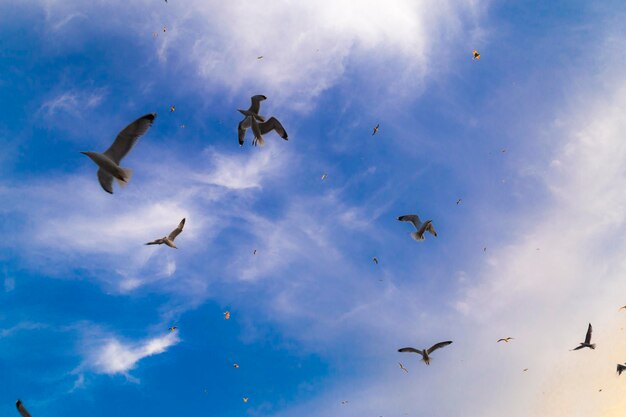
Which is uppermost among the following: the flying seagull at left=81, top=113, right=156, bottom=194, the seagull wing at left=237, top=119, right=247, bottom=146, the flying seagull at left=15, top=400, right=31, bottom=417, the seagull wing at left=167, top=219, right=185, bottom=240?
the seagull wing at left=237, top=119, right=247, bottom=146

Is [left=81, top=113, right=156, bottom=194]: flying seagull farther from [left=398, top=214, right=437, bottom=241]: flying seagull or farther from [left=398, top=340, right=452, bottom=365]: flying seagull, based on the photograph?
[left=398, top=340, right=452, bottom=365]: flying seagull

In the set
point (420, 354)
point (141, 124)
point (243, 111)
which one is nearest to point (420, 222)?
point (420, 354)

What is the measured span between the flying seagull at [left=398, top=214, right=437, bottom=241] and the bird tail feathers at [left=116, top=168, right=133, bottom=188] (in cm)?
1347

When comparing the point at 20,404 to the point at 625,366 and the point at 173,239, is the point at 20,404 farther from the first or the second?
the point at 625,366

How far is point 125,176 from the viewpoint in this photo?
59.3 ft

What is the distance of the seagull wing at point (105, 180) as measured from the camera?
59.6ft

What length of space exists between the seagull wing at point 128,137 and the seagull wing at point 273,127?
7339 millimetres

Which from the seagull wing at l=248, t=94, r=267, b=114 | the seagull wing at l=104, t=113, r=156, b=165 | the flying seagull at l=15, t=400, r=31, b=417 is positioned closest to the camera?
the flying seagull at l=15, t=400, r=31, b=417

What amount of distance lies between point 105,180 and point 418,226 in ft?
49.3

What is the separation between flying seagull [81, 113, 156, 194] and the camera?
16891 mm

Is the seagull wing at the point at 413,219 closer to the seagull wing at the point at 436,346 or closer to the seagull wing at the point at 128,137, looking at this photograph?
the seagull wing at the point at 436,346

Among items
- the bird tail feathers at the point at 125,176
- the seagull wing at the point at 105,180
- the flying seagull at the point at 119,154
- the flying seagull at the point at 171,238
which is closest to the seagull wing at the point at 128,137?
the flying seagull at the point at 119,154

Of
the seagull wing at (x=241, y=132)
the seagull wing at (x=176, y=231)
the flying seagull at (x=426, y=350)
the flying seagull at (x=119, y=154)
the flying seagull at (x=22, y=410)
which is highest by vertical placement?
the seagull wing at (x=241, y=132)

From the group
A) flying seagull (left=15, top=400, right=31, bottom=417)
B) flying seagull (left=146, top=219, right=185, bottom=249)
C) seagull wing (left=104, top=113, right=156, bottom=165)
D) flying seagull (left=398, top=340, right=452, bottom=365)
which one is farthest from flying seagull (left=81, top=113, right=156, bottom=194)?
flying seagull (left=398, top=340, right=452, bottom=365)
